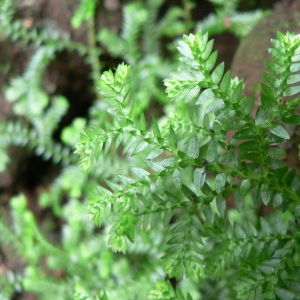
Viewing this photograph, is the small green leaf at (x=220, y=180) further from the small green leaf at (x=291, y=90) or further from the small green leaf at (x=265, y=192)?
the small green leaf at (x=291, y=90)

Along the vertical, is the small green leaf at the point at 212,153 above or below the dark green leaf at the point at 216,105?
below

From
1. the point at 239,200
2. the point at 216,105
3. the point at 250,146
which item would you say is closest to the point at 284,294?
the point at 239,200

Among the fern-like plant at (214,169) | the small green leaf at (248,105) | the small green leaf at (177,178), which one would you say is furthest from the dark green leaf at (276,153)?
the small green leaf at (177,178)

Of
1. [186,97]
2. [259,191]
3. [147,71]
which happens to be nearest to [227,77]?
[186,97]

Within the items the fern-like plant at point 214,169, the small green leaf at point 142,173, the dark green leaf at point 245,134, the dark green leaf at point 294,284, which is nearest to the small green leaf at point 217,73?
the fern-like plant at point 214,169

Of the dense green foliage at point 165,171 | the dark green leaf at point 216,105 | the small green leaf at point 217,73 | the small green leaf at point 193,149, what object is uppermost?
the small green leaf at point 217,73

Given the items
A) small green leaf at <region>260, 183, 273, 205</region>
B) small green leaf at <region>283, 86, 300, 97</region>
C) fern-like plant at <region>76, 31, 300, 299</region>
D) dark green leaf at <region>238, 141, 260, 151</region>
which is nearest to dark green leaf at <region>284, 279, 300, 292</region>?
fern-like plant at <region>76, 31, 300, 299</region>

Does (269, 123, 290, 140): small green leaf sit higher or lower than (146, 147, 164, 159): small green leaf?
lower

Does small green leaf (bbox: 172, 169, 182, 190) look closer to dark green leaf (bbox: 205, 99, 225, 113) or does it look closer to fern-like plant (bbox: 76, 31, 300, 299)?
fern-like plant (bbox: 76, 31, 300, 299)

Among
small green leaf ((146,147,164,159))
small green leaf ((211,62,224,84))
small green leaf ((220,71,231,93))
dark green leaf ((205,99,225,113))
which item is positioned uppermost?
small green leaf ((211,62,224,84))
